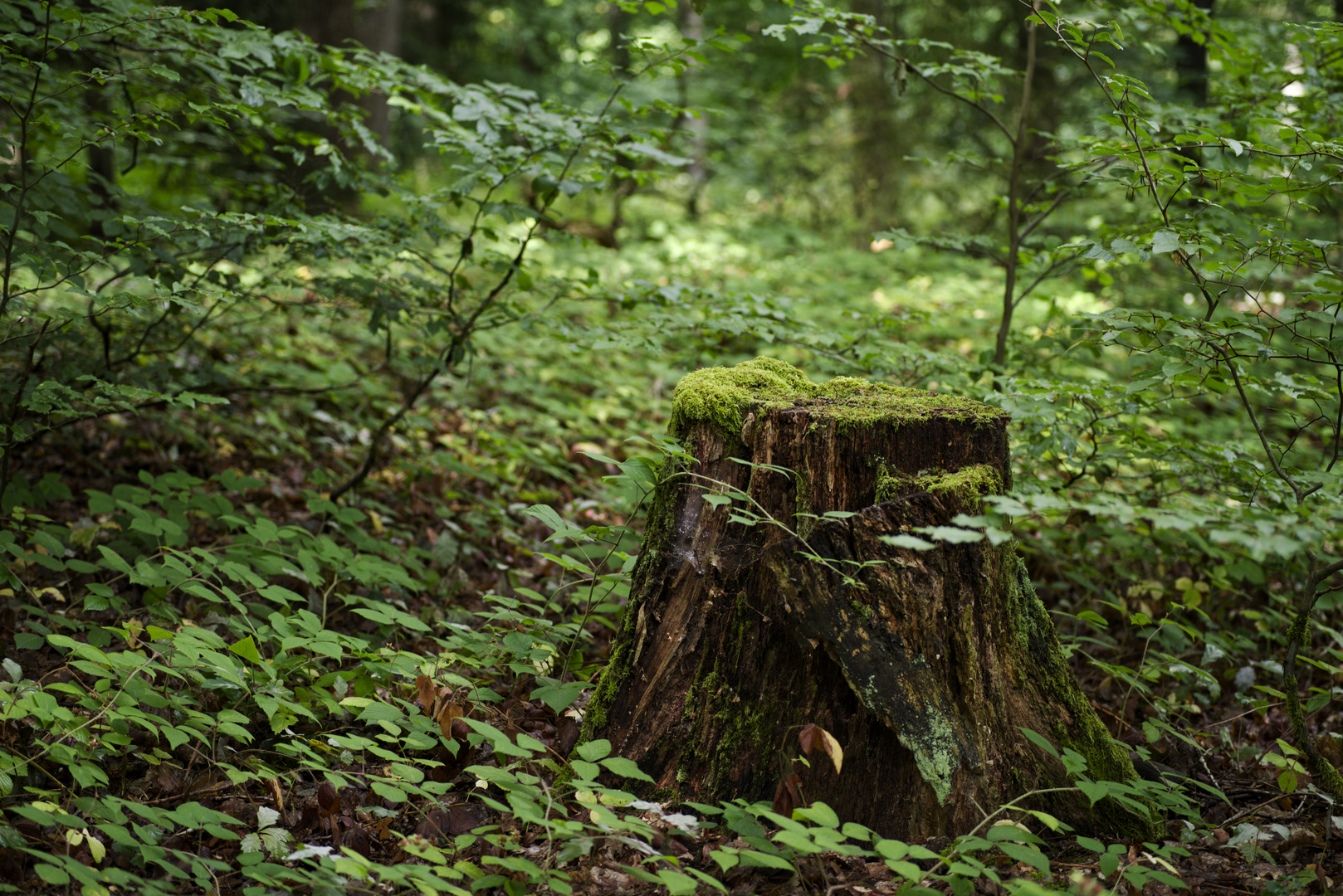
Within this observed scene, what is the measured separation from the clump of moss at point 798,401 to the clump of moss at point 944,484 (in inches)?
6.6

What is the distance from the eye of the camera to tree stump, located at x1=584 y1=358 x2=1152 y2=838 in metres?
2.24

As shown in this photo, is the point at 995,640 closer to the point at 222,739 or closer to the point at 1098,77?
the point at 1098,77

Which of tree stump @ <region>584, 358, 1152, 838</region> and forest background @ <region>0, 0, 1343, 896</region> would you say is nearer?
forest background @ <region>0, 0, 1343, 896</region>

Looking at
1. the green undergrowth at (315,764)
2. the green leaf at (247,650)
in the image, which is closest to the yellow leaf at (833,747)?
the green undergrowth at (315,764)

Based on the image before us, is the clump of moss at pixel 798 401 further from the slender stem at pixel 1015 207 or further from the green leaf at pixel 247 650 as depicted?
the green leaf at pixel 247 650

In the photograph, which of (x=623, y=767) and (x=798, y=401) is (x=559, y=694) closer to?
(x=623, y=767)

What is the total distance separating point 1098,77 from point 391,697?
314cm

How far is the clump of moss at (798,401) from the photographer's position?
8.16 ft

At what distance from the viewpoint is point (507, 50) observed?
545 inches

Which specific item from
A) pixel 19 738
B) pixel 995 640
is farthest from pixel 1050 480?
pixel 19 738

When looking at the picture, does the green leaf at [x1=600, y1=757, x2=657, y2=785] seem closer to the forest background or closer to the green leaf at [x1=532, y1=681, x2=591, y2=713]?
the forest background

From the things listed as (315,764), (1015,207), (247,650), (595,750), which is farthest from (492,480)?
(1015,207)

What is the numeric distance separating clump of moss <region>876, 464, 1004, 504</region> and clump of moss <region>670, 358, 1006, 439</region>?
0.17 metres

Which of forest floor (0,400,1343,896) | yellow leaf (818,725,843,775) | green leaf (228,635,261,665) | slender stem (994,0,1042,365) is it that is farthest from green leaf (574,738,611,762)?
slender stem (994,0,1042,365)
